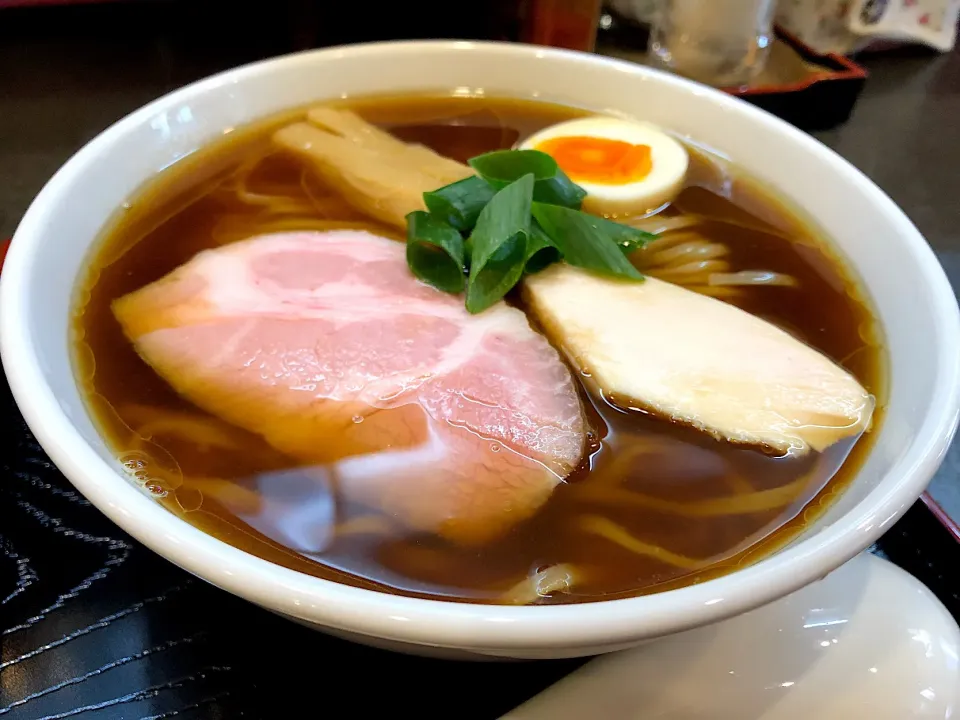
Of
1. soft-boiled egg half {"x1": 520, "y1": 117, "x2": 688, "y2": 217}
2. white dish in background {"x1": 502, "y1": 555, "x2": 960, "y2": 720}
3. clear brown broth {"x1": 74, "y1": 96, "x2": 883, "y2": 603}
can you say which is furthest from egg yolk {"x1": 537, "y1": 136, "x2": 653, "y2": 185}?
white dish in background {"x1": 502, "y1": 555, "x2": 960, "y2": 720}

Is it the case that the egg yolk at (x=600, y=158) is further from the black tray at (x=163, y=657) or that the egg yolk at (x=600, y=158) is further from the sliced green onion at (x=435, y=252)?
the black tray at (x=163, y=657)

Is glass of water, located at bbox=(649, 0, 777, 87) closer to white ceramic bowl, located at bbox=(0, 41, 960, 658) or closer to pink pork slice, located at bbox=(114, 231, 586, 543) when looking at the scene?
white ceramic bowl, located at bbox=(0, 41, 960, 658)

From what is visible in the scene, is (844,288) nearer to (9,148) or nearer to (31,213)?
(31,213)

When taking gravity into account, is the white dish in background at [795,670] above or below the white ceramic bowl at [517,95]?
below

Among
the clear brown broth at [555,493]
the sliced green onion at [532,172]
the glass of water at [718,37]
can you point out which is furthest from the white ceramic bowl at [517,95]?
the glass of water at [718,37]

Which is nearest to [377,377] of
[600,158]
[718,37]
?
[600,158]

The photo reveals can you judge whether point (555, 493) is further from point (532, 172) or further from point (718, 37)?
point (718, 37)
